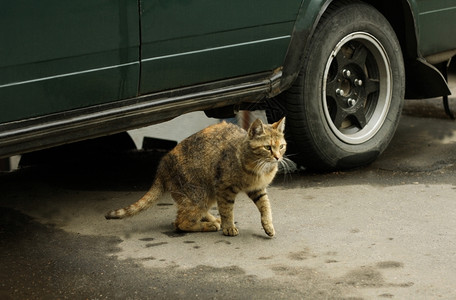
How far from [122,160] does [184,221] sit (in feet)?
6.78

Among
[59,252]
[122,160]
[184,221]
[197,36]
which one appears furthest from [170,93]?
[122,160]

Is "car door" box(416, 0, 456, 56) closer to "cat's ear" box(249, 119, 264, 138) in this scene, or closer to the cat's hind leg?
"cat's ear" box(249, 119, 264, 138)

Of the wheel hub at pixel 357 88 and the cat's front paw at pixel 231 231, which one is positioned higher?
the wheel hub at pixel 357 88

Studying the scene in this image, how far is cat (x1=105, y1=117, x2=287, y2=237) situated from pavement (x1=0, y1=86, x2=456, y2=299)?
11 centimetres

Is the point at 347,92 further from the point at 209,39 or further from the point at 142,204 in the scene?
the point at 142,204

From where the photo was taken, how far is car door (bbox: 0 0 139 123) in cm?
425

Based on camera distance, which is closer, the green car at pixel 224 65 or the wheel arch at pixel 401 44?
the green car at pixel 224 65

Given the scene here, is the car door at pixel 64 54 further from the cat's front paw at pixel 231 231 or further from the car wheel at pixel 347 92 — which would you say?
the car wheel at pixel 347 92

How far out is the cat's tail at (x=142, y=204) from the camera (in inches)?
195

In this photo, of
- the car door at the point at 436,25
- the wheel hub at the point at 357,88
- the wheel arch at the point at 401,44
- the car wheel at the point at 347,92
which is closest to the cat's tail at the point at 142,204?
the wheel arch at the point at 401,44

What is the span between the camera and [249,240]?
4.71 metres

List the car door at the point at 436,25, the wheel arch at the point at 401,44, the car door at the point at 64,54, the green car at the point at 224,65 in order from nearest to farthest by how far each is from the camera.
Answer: the car door at the point at 64,54, the green car at the point at 224,65, the wheel arch at the point at 401,44, the car door at the point at 436,25

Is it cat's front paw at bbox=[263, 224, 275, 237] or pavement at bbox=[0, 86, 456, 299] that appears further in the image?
cat's front paw at bbox=[263, 224, 275, 237]

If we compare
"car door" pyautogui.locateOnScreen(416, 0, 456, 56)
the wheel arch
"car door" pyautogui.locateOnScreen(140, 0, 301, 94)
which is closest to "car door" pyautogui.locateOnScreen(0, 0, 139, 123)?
"car door" pyautogui.locateOnScreen(140, 0, 301, 94)
